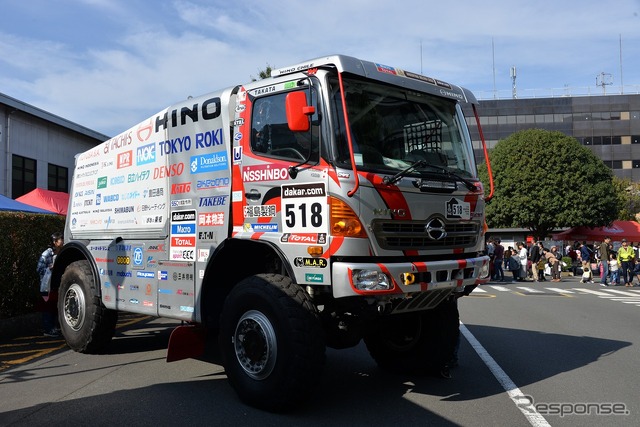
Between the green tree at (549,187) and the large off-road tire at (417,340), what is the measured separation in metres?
38.1

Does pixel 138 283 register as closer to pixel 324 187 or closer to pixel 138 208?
pixel 138 208

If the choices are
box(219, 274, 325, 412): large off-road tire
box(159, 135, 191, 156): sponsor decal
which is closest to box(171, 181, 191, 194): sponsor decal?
box(159, 135, 191, 156): sponsor decal

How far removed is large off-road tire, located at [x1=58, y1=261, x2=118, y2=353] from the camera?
24.3 ft

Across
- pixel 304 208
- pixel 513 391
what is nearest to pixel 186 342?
pixel 304 208

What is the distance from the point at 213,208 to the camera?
5.83 metres

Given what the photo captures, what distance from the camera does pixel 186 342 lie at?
5922 millimetres

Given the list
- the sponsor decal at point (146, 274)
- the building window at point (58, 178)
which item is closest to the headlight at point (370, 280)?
the sponsor decal at point (146, 274)

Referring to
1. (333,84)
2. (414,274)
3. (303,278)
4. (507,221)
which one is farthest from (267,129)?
(507,221)

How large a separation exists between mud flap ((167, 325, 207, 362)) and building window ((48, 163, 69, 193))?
2258cm

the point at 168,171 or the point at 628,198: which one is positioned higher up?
the point at 628,198

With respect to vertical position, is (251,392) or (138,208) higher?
(138,208)

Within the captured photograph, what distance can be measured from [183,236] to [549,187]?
41579mm

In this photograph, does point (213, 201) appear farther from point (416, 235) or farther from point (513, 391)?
point (513, 391)

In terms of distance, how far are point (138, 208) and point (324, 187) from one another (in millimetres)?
3012
